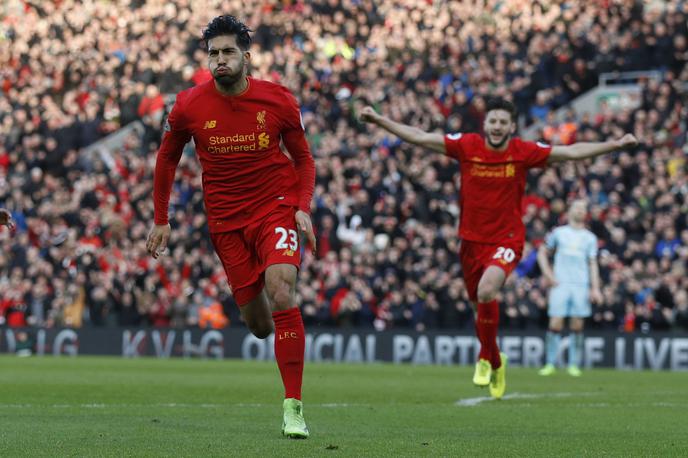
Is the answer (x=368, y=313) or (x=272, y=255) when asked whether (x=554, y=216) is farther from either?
(x=272, y=255)

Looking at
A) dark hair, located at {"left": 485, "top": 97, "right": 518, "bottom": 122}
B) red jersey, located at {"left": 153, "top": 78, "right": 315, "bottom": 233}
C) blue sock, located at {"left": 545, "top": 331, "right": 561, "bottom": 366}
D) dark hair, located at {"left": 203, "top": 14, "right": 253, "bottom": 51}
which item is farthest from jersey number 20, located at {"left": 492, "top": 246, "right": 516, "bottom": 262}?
blue sock, located at {"left": 545, "top": 331, "right": 561, "bottom": 366}

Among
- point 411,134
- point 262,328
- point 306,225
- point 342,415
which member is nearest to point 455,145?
point 411,134

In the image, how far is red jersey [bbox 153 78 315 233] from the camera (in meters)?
9.37

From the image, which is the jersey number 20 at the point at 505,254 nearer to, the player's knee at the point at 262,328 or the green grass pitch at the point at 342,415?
the green grass pitch at the point at 342,415

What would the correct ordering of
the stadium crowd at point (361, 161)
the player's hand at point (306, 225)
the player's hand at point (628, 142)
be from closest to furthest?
1. the player's hand at point (306, 225)
2. the player's hand at point (628, 142)
3. the stadium crowd at point (361, 161)

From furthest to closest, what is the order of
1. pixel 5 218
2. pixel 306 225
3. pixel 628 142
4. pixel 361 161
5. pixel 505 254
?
pixel 361 161
pixel 505 254
pixel 628 142
pixel 5 218
pixel 306 225

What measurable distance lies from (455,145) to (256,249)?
4341 mm

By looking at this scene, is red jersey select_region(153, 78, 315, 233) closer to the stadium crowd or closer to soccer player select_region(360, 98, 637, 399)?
soccer player select_region(360, 98, 637, 399)

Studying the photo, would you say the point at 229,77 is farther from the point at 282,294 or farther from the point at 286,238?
the point at 282,294

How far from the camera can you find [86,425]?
9508 mm

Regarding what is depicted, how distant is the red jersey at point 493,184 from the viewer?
527 inches

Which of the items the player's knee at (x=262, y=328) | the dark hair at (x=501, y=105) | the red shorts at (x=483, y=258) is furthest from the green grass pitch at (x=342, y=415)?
the dark hair at (x=501, y=105)

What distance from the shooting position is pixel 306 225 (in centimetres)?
900

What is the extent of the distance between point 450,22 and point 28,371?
17.3 metres
